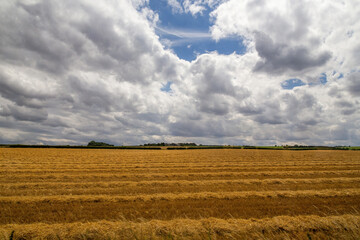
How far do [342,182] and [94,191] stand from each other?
1927 centimetres

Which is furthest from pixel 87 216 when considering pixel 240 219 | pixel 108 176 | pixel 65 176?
pixel 65 176

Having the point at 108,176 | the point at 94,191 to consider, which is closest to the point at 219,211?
the point at 94,191

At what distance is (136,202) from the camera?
1063cm

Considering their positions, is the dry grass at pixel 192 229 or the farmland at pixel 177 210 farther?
the farmland at pixel 177 210

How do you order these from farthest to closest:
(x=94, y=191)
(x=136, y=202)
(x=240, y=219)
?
1. (x=94, y=191)
2. (x=136, y=202)
3. (x=240, y=219)

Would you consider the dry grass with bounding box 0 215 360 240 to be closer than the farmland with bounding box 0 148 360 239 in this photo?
Yes

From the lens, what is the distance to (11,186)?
535 inches

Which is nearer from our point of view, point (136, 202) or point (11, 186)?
point (136, 202)

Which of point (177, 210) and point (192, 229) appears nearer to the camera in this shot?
point (192, 229)

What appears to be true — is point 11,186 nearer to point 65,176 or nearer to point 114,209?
point 65,176

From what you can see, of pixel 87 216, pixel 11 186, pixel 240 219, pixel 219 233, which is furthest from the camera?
pixel 11 186

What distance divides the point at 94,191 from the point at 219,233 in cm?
894

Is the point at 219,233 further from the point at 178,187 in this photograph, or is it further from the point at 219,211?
the point at 178,187

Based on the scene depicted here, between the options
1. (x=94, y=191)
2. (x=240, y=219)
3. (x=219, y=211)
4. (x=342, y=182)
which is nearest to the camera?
(x=240, y=219)
